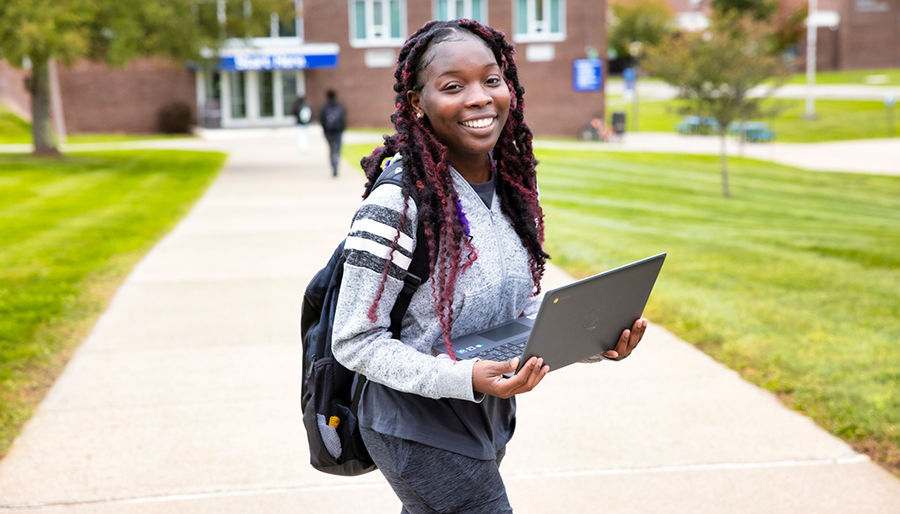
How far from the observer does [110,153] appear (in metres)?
23.9

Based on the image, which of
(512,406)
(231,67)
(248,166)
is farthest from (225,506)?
(231,67)

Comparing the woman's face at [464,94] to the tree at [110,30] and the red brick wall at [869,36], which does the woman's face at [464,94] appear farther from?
the red brick wall at [869,36]

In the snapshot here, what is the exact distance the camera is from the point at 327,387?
2.18 meters

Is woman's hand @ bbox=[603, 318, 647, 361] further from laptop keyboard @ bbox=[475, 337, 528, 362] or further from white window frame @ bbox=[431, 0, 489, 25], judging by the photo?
white window frame @ bbox=[431, 0, 489, 25]

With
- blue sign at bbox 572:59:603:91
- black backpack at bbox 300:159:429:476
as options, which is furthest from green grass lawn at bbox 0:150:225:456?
blue sign at bbox 572:59:603:91

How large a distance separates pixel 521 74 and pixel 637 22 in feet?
123

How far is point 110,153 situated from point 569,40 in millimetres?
20572

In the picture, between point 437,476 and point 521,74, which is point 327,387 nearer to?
point 437,476

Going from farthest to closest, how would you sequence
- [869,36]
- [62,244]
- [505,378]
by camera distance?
[869,36], [62,244], [505,378]

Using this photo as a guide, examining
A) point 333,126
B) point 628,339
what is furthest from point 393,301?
point 333,126

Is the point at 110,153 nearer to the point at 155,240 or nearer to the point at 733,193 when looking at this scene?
the point at 155,240

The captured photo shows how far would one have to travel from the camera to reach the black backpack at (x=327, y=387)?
2.16m

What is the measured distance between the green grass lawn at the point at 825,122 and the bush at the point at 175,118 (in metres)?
20.9

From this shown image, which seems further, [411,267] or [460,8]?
[460,8]
